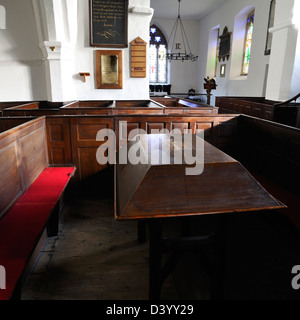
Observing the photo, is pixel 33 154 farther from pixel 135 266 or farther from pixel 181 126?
pixel 181 126

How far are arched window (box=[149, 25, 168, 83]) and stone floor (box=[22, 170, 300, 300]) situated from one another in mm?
13126

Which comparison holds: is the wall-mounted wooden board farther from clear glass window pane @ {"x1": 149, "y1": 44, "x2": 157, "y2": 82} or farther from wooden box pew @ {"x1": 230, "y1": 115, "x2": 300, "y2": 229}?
clear glass window pane @ {"x1": 149, "y1": 44, "x2": 157, "y2": 82}

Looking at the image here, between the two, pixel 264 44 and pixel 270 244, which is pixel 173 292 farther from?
pixel 264 44

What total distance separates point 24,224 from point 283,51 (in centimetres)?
661

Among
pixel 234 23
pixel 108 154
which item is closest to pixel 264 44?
pixel 234 23

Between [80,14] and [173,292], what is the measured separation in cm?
683

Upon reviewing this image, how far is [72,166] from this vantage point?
3828mm

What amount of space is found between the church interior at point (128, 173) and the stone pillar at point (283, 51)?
30mm

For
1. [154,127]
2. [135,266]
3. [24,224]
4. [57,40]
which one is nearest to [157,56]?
[57,40]

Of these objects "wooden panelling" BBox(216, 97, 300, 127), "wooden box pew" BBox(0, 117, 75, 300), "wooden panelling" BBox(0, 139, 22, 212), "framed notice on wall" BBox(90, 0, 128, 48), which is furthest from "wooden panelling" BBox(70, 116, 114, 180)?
"framed notice on wall" BBox(90, 0, 128, 48)

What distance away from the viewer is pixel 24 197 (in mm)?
2682

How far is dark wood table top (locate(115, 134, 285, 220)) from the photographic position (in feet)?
5.15

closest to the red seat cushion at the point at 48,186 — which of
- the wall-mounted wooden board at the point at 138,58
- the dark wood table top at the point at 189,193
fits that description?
the dark wood table top at the point at 189,193
